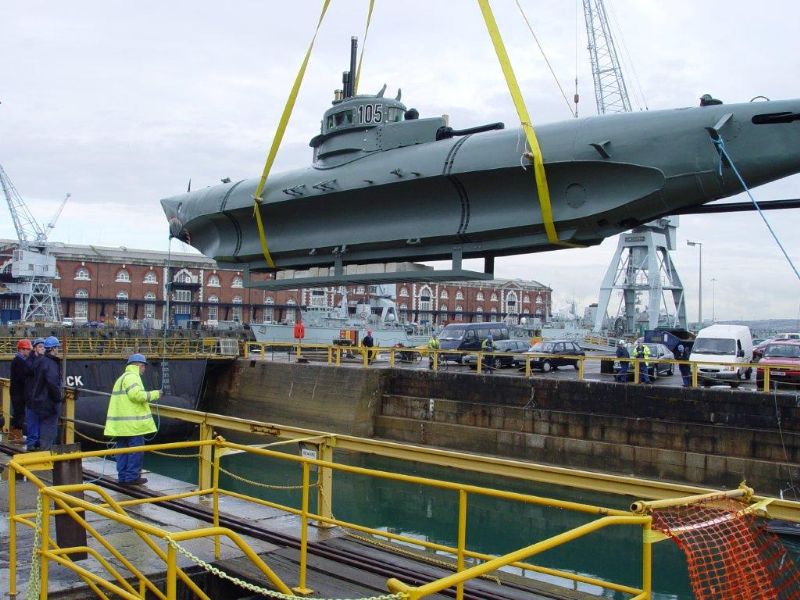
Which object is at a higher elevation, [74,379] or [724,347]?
[724,347]

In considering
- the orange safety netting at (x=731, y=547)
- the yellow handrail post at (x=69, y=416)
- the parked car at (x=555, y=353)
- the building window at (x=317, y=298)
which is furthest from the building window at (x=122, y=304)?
the orange safety netting at (x=731, y=547)

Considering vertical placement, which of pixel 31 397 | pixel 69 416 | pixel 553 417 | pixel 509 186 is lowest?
pixel 553 417

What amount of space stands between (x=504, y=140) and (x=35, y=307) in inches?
2612

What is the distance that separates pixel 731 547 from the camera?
525 centimetres

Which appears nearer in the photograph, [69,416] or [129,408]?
[129,408]

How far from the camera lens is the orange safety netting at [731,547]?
502 cm

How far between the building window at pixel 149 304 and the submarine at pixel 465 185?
225ft

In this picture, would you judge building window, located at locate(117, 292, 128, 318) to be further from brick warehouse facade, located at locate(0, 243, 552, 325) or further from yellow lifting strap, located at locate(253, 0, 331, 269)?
yellow lifting strap, located at locate(253, 0, 331, 269)

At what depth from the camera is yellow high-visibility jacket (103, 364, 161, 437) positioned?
9375 mm

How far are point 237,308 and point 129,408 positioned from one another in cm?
Result: 7753

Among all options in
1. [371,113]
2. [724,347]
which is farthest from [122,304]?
[371,113]

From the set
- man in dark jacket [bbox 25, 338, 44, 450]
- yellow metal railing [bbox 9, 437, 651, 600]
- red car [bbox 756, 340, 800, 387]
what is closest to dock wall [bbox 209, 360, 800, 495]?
red car [bbox 756, 340, 800, 387]

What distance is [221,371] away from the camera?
34.2 metres

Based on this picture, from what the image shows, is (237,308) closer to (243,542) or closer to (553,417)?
(553,417)
